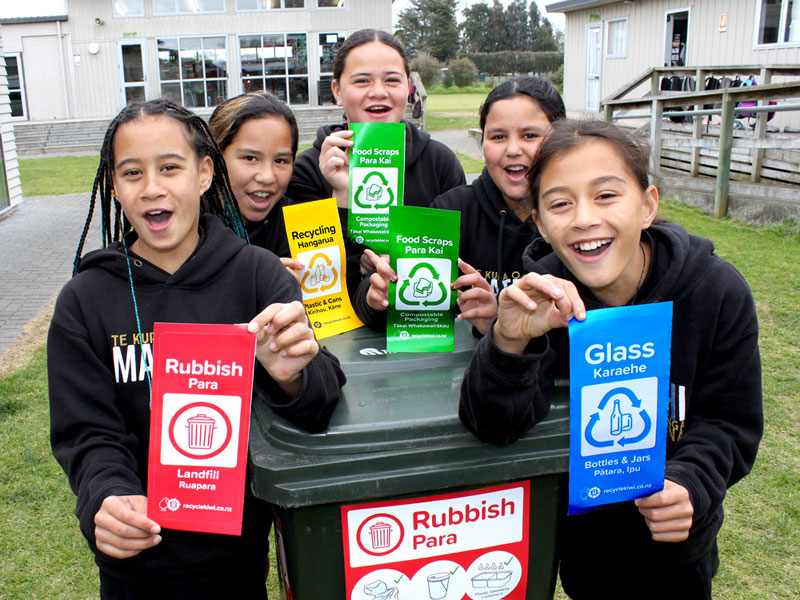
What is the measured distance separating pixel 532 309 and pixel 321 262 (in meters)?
0.98

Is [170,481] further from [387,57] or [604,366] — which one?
[387,57]

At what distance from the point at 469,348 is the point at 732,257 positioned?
5407 mm

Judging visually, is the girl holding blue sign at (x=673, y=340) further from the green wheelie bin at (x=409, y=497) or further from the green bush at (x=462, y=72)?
the green bush at (x=462, y=72)

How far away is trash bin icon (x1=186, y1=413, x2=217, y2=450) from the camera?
1407 mm

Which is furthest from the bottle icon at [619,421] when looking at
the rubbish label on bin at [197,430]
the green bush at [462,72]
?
the green bush at [462,72]

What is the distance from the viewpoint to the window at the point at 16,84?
22875 millimetres

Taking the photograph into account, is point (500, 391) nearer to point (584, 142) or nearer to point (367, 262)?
point (584, 142)

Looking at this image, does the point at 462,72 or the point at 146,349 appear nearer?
the point at 146,349

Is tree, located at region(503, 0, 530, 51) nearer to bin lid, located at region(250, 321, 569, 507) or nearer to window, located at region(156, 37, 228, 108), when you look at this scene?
window, located at region(156, 37, 228, 108)

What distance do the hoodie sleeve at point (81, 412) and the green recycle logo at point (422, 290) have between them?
77 centimetres

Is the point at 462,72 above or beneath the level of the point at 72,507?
above

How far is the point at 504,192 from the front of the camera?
7.27 ft

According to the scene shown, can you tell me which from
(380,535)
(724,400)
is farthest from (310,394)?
(724,400)

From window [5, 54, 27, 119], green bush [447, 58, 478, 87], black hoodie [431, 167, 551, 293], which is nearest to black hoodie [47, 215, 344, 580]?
black hoodie [431, 167, 551, 293]
